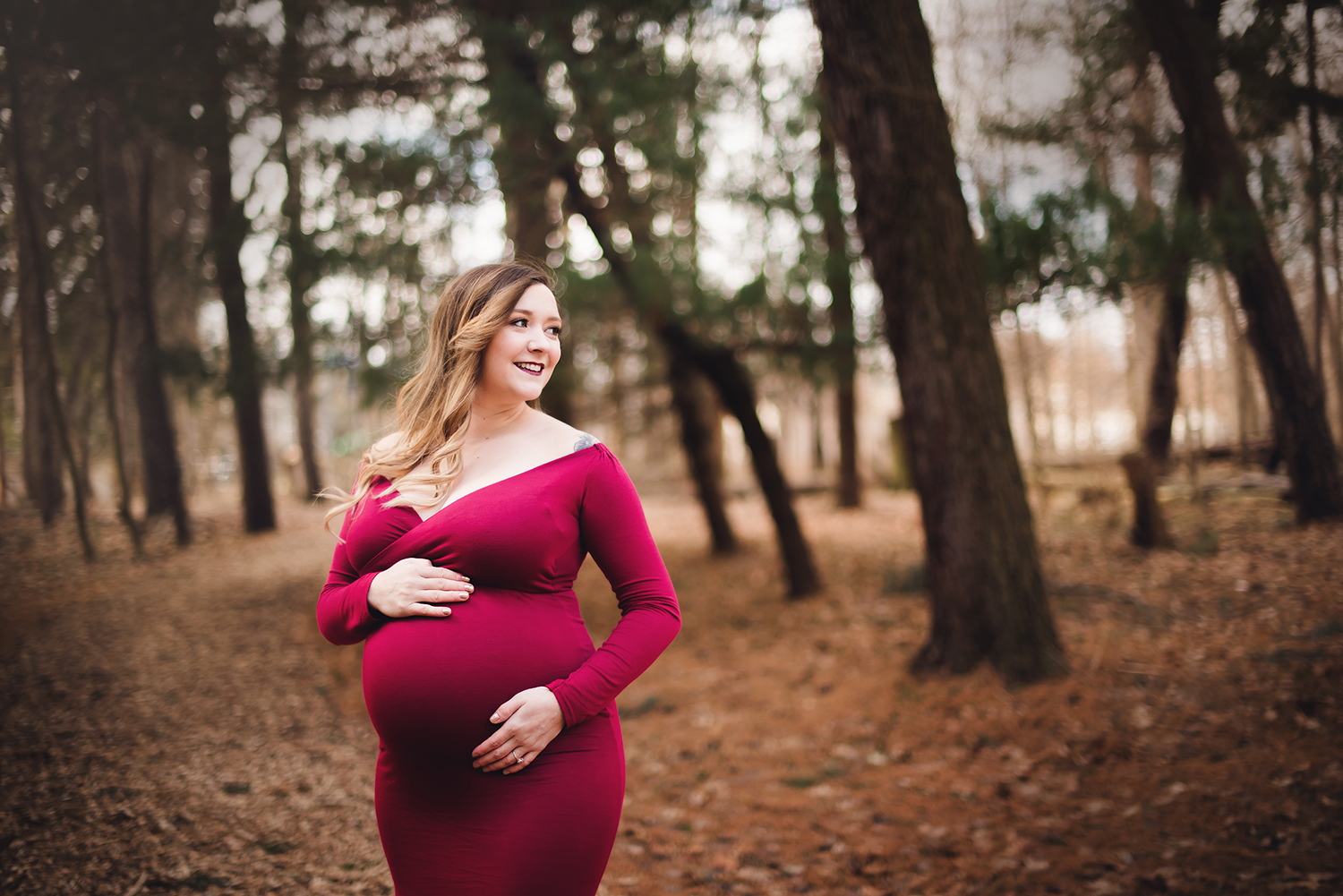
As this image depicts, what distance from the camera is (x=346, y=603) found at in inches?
72.1

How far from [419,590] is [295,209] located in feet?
22.4

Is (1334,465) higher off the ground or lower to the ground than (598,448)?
lower

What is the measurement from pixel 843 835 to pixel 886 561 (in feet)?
21.1

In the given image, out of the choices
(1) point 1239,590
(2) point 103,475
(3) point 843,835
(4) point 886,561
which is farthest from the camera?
(4) point 886,561

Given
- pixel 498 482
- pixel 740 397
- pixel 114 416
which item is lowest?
pixel 498 482

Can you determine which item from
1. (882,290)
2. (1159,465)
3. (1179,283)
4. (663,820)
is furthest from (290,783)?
(1159,465)

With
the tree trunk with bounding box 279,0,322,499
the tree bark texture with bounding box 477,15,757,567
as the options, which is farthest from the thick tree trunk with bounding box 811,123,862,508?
the tree trunk with bounding box 279,0,322,499

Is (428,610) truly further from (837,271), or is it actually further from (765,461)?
(765,461)

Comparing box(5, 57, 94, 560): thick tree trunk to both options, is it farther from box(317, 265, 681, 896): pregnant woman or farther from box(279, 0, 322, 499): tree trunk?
box(317, 265, 681, 896): pregnant woman

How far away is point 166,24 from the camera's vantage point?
535 cm

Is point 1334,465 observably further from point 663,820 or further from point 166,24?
point 166,24

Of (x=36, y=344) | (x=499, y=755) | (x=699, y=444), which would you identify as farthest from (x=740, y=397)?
(x=499, y=755)

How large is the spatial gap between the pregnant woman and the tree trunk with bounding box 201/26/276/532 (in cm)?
569

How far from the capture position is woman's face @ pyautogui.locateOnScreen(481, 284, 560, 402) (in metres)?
1.87
